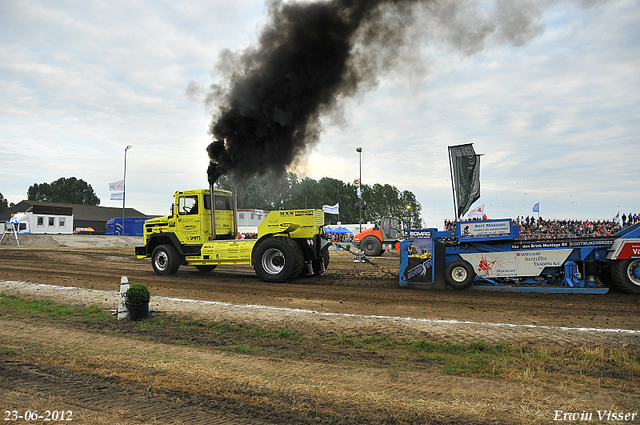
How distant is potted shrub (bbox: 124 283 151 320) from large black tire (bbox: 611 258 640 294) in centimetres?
1077

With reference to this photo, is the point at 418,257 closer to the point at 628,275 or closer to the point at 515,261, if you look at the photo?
the point at 515,261

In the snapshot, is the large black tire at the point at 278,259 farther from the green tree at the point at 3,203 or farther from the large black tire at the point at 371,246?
the green tree at the point at 3,203

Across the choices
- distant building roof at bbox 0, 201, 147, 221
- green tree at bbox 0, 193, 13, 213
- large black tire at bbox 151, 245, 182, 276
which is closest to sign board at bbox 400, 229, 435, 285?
large black tire at bbox 151, 245, 182, 276

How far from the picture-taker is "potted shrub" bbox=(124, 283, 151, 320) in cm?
773

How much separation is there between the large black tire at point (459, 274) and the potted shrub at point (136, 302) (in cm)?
769

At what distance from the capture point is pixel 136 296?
25.5ft

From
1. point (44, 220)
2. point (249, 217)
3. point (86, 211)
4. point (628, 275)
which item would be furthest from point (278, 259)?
point (86, 211)

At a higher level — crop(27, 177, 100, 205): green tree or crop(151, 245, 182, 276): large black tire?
crop(27, 177, 100, 205): green tree

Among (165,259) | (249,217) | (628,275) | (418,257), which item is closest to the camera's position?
(628,275)

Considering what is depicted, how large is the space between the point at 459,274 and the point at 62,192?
128 meters

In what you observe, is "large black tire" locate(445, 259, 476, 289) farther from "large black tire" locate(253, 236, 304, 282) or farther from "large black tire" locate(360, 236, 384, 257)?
"large black tire" locate(360, 236, 384, 257)

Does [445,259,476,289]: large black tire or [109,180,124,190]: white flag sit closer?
[445,259,476,289]: large black tire

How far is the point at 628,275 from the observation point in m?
10.1

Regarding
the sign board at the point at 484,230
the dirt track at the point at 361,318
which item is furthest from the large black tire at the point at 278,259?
the sign board at the point at 484,230
